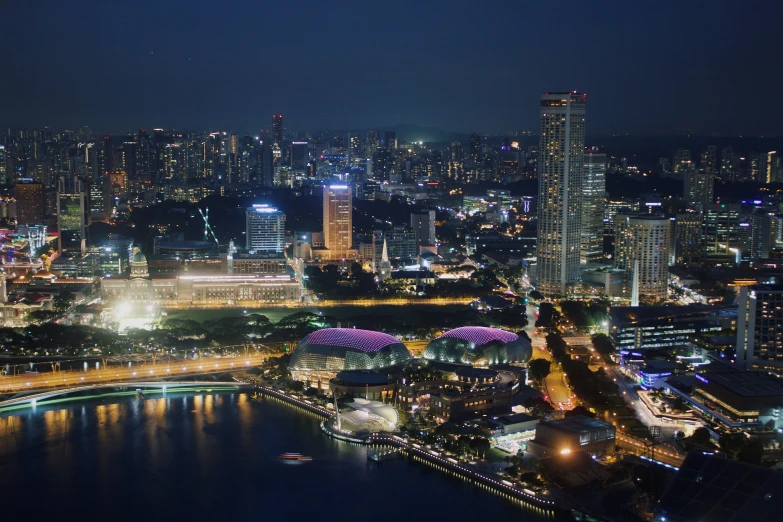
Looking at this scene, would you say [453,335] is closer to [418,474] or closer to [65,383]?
[418,474]

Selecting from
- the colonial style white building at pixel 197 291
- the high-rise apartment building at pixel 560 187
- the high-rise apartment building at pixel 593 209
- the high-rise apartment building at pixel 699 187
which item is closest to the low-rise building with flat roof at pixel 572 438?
the high-rise apartment building at pixel 560 187

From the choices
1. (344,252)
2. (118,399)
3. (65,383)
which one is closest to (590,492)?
(118,399)

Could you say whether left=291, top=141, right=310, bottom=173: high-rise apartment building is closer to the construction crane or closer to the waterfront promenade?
the construction crane

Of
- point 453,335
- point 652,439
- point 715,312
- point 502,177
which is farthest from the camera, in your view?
point 502,177

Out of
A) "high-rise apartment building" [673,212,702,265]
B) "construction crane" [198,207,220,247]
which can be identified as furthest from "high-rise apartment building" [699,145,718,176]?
"construction crane" [198,207,220,247]

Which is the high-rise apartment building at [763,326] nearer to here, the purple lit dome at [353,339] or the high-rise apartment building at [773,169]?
the purple lit dome at [353,339]

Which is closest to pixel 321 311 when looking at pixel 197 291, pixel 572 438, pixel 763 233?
pixel 197 291
